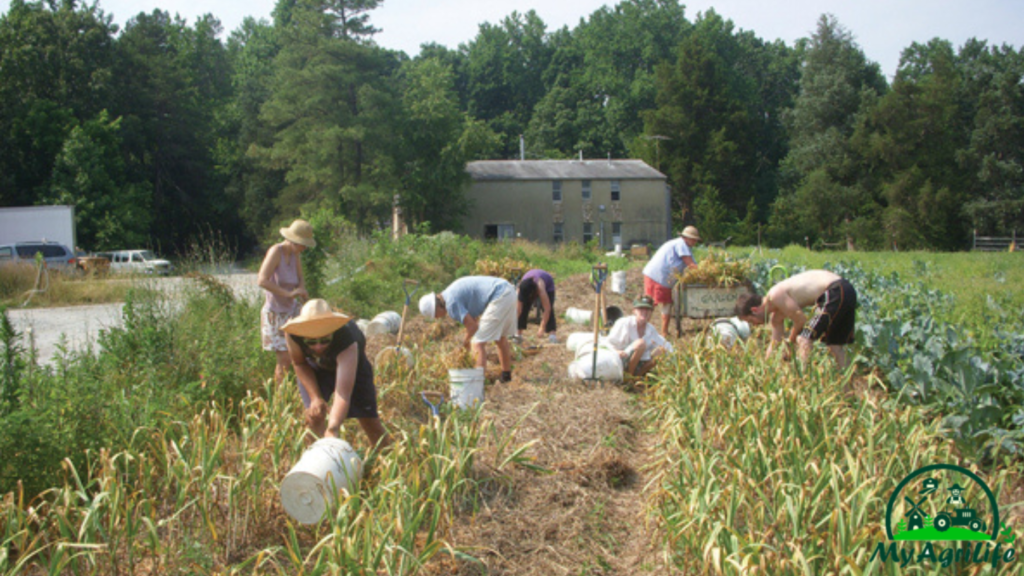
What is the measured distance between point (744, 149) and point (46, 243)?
146 feet

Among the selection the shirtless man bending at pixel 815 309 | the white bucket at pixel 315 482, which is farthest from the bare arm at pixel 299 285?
the shirtless man bending at pixel 815 309

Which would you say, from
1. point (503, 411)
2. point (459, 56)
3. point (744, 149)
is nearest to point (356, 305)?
point (503, 411)

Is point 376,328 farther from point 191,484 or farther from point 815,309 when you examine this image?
point 191,484

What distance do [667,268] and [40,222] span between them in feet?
72.9

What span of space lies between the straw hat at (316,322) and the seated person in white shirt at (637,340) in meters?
3.61

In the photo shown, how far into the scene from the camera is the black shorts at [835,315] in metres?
6.37

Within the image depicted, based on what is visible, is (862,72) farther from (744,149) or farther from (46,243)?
(46,243)

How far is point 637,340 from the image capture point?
7.25 metres

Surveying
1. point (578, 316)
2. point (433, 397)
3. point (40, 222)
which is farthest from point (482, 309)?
point (40, 222)

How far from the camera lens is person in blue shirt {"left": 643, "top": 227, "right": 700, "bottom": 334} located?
9.20m

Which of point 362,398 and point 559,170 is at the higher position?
point 559,170

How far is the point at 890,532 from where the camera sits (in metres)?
2.93

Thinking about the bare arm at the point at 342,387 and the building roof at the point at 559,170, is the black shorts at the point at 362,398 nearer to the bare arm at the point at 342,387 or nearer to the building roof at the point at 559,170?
the bare arm at the point at 342,387

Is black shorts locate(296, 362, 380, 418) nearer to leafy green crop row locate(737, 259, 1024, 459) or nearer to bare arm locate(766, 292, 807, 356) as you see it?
leafy green crop row locate(737, 259, 1024, 459)
